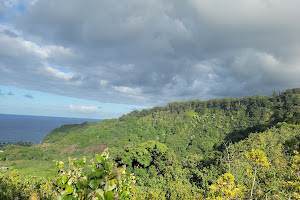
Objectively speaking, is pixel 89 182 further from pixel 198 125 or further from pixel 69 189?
pixel 198 125

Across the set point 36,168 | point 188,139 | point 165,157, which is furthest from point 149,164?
point 188,139

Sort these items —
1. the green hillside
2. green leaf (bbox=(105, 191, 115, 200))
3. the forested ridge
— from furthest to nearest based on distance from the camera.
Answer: the green hillside → the forested ridge → green leaf (bbox=(105, 191, 115, 200))

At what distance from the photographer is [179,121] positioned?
359 ft

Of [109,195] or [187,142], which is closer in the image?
[109,195]

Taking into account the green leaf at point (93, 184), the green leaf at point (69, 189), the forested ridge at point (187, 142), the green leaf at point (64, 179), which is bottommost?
the forested ridge at point (187, 142)

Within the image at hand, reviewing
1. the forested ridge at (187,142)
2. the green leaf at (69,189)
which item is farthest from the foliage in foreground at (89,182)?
the forested ridge at (187,142)

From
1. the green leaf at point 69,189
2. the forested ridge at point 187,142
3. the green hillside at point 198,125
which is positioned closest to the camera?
the green leaf at point 69,189

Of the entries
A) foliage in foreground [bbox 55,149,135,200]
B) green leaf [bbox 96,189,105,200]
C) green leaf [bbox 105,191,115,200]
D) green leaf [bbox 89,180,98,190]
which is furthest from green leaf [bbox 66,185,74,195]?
green leaf [bbox 105,191,115,200]

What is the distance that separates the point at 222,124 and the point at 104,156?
105 meters

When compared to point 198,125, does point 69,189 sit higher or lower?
higher

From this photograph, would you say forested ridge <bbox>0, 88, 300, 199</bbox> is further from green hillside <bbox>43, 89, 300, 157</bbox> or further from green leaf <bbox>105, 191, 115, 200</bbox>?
green leaf <bbox>105, 191, 115, 200</bbox>

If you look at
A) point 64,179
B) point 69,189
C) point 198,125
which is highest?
point 64,179

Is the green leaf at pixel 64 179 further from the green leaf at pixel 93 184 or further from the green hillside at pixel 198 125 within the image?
the green hillside at pixel 198 125

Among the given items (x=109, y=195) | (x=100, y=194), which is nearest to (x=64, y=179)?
(x=100, y=194)
